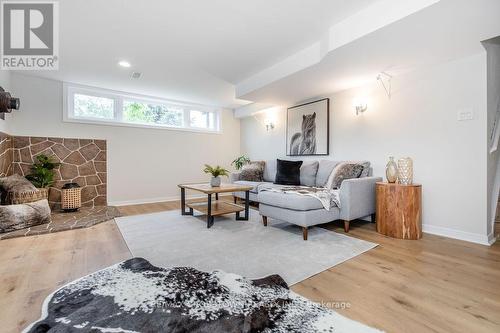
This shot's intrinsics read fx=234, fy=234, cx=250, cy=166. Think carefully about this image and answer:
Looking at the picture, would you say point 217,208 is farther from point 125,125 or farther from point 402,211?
point 125,125

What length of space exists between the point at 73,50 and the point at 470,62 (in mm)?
4684

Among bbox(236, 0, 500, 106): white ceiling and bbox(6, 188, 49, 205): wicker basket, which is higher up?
bbox(236, 0, 500, 106): white ceiling

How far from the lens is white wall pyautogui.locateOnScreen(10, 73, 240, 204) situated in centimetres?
391

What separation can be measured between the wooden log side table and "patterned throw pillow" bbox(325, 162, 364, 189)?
49 cm

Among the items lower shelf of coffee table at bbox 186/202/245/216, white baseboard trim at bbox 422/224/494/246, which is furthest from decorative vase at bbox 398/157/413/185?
lower shelf of coffee table at bbox 186/202/245/216

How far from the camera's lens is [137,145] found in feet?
15.9

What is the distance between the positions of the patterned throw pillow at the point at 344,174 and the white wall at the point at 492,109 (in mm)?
1308

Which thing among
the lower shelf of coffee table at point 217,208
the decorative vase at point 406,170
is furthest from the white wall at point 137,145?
the decorative vase at point 406,170

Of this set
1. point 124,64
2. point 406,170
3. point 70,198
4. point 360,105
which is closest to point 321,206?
point 406,170

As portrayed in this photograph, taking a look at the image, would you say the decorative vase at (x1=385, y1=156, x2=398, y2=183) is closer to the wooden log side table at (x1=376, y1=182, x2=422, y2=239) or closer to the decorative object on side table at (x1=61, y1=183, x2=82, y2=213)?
the wooden log side table at (x1=376, y1=182, x2=422, y2=239)

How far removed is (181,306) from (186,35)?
2.59 m

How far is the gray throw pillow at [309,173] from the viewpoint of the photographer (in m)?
3.92

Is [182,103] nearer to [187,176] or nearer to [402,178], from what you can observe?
[187,176]

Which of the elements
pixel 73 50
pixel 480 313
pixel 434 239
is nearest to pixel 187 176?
pixel 73 50
